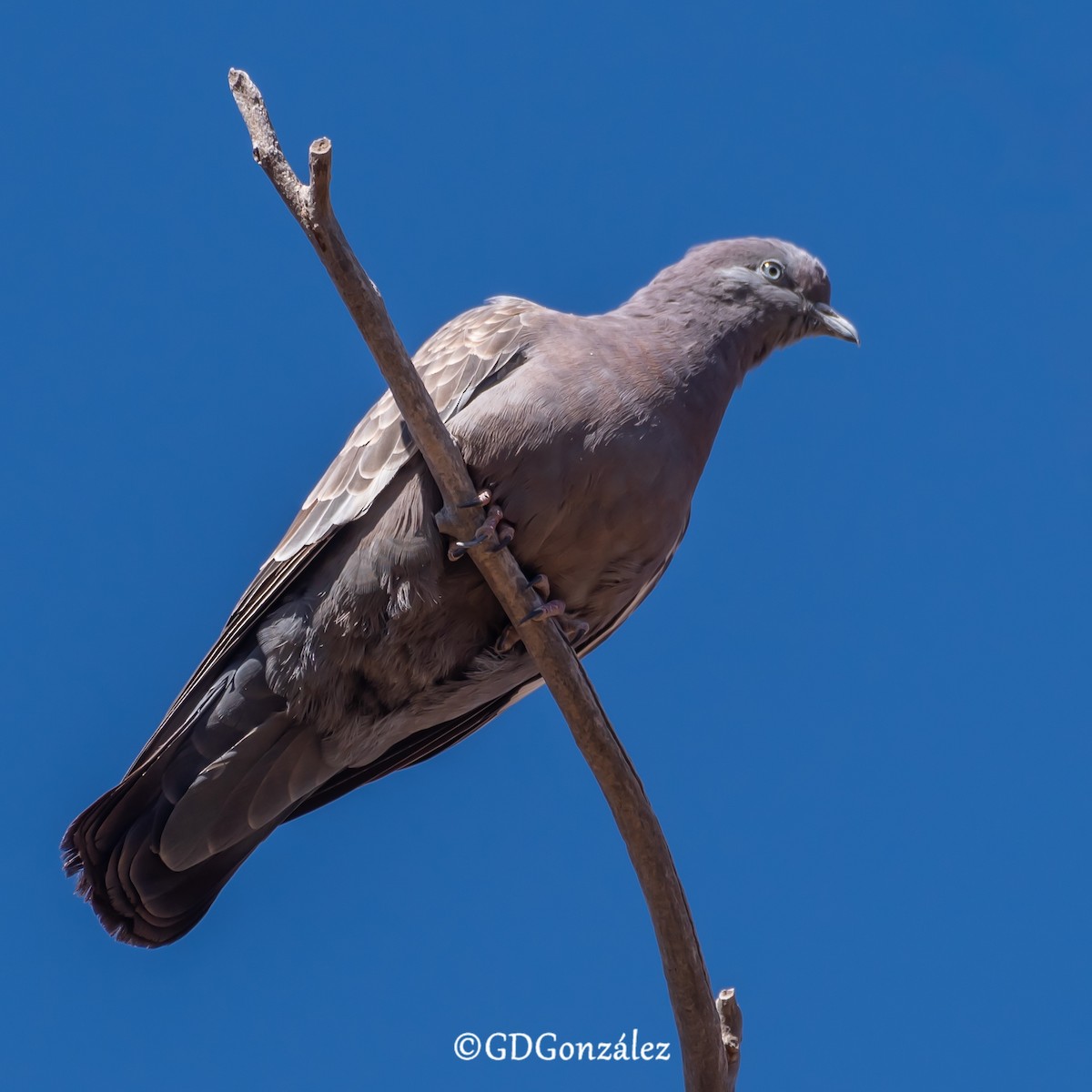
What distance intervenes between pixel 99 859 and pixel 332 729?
0.90 metres

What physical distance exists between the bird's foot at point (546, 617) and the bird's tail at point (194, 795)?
2.49ft

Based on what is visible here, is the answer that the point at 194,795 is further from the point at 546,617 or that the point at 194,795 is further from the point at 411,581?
the point at 546,617

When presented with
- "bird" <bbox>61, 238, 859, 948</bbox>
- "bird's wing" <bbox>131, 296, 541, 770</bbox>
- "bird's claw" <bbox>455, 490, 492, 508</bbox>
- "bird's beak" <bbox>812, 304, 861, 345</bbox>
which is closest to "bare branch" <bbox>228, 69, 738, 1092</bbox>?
"bird's claw" <bbox>455, 490, 492, 508</bbox>

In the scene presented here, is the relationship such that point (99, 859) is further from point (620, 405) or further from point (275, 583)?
point (620, 405)

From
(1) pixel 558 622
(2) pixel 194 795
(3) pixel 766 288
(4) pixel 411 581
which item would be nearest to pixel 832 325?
(3) pixel 766 288

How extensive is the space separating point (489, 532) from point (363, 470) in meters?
0.63

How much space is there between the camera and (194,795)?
16.2 ft

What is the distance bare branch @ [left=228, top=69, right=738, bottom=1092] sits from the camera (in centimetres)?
394

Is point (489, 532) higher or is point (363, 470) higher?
point (363, 470)

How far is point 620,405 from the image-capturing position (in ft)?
15.6

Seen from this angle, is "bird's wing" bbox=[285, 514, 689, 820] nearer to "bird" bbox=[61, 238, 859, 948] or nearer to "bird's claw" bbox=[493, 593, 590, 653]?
"bird" bbox=[61, 238, 859, 948]

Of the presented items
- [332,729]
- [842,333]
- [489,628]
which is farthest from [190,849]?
[842,333]

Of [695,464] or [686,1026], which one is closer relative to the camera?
[686,1026]

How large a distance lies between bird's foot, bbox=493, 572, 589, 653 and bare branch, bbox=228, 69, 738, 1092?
46 mm
